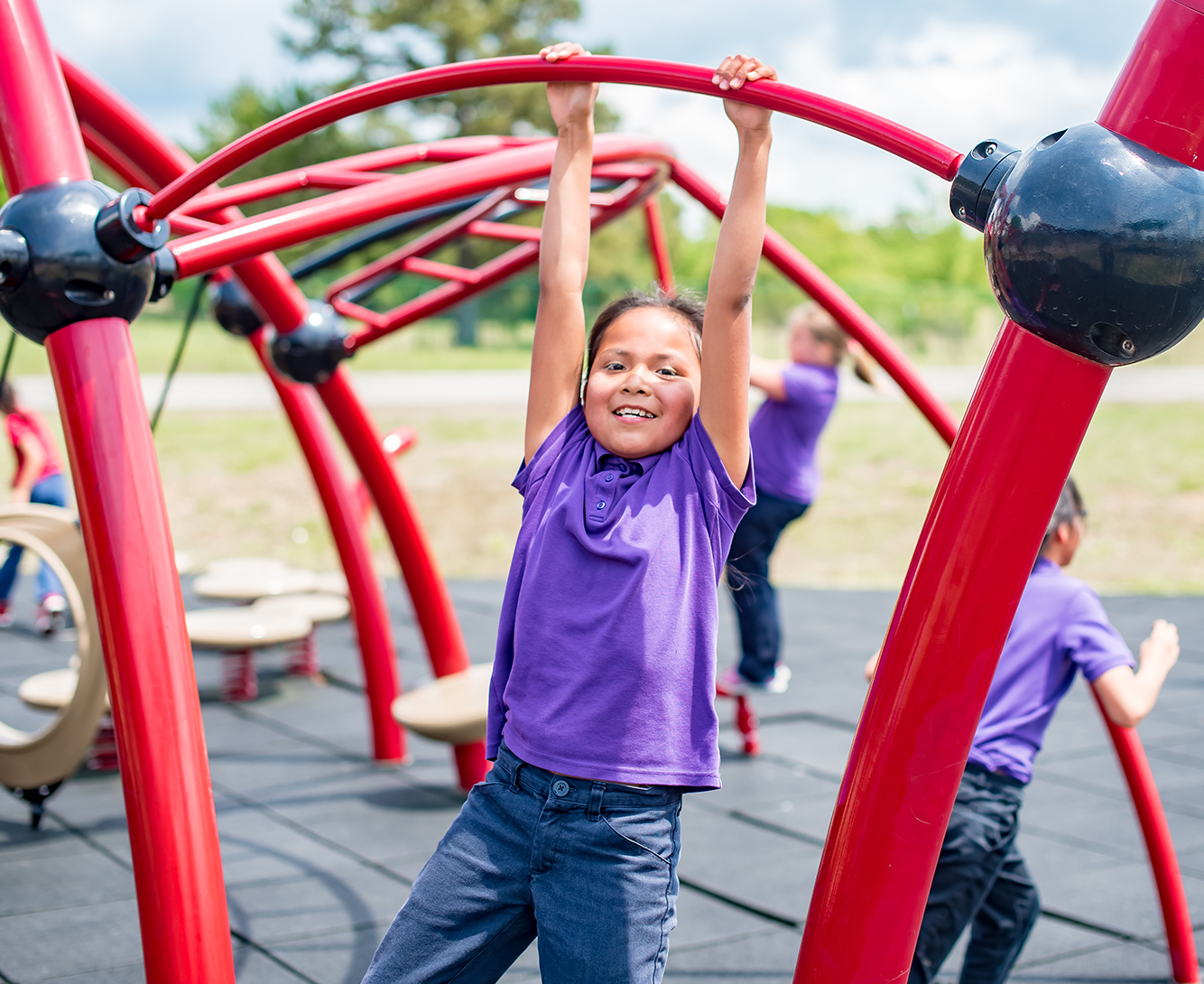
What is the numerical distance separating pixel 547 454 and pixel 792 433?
9.76ft

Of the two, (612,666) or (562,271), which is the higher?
(562,271)

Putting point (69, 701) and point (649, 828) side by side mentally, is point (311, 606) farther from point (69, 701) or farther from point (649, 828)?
point (649, 828)

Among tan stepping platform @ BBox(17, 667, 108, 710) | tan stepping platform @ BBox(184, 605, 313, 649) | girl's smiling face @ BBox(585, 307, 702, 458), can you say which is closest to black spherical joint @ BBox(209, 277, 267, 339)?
tan stepping platform @ BBox(184, 605, 313, 649)

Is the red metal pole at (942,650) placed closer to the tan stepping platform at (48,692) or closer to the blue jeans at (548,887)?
the blue jeans at (548,887)

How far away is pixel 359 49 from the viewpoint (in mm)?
31672

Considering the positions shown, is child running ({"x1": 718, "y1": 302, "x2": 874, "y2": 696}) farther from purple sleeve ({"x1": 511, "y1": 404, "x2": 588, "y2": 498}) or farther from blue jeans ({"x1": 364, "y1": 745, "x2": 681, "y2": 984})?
blue jeans ({"x1": 364, "y1": 745, "x2": 681, "y2": 984})

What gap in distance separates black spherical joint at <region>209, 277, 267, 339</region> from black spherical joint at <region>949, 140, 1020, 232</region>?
3.78m

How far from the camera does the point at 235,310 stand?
4934mm

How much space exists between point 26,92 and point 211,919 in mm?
1496

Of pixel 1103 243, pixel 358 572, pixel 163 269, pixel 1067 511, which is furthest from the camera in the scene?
pixel 358 572

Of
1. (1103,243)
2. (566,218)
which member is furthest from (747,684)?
(1103,243)

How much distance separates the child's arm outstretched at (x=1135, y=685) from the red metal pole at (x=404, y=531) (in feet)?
7.80

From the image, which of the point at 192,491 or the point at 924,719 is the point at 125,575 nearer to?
the point at 924,719

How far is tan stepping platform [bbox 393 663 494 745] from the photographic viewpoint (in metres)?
3.84
